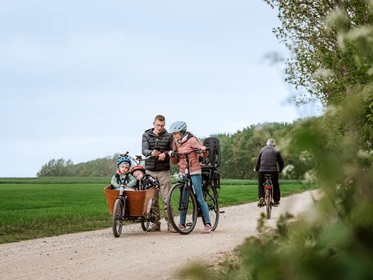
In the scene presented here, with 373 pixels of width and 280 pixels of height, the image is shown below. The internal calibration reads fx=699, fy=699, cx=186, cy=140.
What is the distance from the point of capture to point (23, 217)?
1808cm

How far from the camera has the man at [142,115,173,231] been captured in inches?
543

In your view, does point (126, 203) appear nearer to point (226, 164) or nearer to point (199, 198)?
point (199, 198)

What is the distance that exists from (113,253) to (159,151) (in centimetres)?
382

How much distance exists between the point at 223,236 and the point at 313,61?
1640 centimetres

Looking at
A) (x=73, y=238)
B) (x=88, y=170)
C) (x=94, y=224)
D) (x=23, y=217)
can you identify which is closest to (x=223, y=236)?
(x=73, y=238)

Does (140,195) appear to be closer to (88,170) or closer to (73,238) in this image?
(73,238)

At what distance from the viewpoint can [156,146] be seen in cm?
1380

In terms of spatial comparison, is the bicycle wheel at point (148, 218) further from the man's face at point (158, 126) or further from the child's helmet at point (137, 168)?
the man's face at point (158, 126)

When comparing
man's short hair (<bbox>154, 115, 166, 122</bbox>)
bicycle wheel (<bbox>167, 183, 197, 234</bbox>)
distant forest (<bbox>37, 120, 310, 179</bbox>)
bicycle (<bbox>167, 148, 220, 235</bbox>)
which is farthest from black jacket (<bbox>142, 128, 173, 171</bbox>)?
distant forest (<bbox>37, 120, 310, 179</bbox>)

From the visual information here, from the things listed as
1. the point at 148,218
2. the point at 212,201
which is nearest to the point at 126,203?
the point at 148,218

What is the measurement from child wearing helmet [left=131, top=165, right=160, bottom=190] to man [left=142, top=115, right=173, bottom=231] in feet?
1.24

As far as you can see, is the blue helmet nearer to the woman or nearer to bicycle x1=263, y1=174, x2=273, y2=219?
the woman

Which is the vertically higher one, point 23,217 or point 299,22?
point 299,22

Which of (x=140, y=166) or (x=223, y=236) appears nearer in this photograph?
(x=223, y=236)
